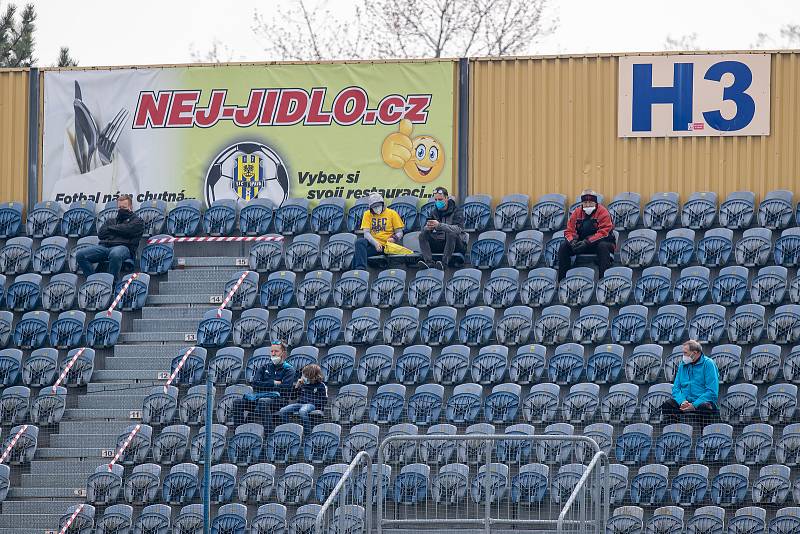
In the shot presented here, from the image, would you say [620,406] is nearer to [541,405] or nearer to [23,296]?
[541,405]

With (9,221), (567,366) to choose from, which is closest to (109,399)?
(9,221)

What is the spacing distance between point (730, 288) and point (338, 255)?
4.96 m

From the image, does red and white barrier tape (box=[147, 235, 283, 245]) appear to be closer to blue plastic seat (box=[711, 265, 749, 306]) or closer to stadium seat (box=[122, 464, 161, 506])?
stadium seat (box=[122, 464, 161, 506])

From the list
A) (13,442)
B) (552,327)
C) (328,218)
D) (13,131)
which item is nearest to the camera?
(13,442)

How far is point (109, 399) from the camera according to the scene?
1858cm

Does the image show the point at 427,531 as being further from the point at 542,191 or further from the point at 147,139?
the point at 147,139

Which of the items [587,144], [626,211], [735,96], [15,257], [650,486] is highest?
[735,96]

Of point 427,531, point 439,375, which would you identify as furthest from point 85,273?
point 427,531

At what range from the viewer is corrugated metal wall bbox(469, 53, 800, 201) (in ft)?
68.3

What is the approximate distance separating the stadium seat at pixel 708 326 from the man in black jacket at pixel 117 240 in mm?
7433

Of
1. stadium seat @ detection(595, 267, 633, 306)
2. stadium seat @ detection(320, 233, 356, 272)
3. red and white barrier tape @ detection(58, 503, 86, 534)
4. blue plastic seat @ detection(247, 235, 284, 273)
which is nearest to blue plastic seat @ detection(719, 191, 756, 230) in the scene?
stadium seat @ detection(595, 267, 633, 306)

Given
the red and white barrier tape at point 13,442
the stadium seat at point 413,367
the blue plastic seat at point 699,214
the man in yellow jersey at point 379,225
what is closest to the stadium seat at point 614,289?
the blue plastic seat at point 699,214

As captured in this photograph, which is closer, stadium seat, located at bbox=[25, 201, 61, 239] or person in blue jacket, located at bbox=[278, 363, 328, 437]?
person in blue jacket, located at bbox=[278, 363, 328, 437]

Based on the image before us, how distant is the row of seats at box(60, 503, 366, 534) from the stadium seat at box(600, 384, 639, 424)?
3458mm
